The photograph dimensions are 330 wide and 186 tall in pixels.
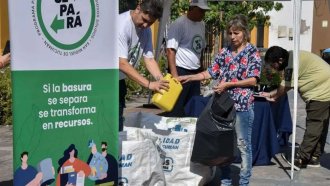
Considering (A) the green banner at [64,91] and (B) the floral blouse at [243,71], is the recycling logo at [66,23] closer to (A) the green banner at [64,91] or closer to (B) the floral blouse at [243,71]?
(A) the green banner at [64,91]

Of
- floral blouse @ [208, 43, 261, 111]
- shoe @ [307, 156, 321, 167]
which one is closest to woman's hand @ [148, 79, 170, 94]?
floral blouse @ [208, 43, 261, 111]

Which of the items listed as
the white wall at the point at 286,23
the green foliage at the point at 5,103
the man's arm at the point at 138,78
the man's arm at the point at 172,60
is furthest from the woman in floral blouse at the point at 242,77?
the white wall at the point at 286,23

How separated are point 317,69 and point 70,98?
3372 millimetres

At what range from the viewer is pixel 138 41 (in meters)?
4.51

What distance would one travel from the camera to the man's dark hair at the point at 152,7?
4.16m

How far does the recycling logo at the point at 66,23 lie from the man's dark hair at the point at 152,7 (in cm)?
95

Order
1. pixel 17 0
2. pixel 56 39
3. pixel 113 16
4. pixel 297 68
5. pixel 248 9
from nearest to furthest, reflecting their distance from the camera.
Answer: pixel 17 0
pixel 56 39
pixel 113 16
pixel 297 68
pixel 248 9

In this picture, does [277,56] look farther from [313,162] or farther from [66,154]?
[66,154]

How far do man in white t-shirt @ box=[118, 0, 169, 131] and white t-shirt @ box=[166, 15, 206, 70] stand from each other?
5.57 ft

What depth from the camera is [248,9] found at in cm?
1378

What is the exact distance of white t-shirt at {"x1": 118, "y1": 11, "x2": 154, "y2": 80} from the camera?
14.0 feet

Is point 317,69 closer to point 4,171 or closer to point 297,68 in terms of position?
point 297,68

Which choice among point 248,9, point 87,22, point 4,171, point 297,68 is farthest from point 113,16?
point 248,9

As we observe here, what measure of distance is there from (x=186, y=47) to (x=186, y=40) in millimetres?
83
